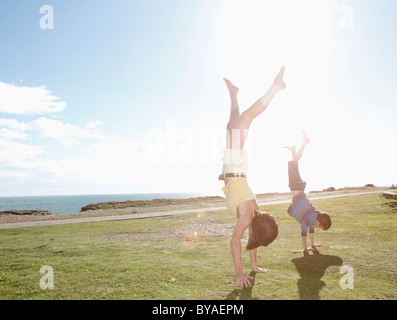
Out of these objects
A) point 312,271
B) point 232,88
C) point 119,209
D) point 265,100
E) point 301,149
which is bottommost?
point 119,209

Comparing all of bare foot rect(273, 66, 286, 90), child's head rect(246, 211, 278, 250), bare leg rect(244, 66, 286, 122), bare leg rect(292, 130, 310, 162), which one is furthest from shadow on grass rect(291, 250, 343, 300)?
bare foot rect(273, 66, 286, 90)

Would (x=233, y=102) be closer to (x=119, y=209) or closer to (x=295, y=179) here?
(x=295, y=179)

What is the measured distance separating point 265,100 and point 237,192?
156 cm

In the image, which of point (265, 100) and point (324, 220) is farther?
point (324, 220)

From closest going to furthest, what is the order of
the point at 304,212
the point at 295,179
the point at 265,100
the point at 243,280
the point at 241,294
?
1. the point at 241,294
2. the point at 243,280
3. the point at 265,100
4. the point at 304,212
5. the point at 295,179

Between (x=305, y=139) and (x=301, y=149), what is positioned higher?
(x=305, y=139)

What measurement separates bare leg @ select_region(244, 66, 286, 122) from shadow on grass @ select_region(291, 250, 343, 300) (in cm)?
266

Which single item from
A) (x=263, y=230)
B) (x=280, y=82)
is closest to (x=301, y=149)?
(x=280, y=82)

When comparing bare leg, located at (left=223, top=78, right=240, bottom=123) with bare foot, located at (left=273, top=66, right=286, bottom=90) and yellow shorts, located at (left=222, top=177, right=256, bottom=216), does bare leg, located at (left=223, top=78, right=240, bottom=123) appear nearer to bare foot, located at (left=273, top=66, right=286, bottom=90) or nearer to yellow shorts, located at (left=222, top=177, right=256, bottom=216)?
bare foot, located at (left=273, top=66, right=286, bottom=90)

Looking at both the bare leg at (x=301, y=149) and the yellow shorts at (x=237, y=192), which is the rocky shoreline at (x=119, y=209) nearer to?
the bare leg at (x=301, y=149)

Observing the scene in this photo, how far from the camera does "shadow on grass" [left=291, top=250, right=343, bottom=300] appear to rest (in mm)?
3902

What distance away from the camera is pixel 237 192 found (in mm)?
4410

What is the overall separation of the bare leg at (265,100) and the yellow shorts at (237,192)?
1.02 m
